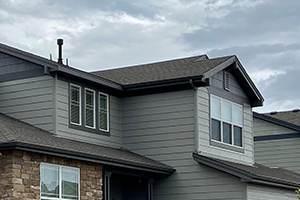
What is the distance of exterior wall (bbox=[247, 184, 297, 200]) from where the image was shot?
20219 millimetres

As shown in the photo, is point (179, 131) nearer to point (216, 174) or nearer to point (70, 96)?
point (216, 174)

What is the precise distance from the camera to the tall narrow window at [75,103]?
2028 centimetres

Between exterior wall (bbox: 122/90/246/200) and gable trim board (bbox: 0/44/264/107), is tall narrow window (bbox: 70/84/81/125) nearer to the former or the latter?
gable trim board (bbox: 0/44/264/107)

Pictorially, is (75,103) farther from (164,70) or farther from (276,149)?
(276,149)

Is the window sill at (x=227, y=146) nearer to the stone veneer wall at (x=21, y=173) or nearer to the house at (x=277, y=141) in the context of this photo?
the stone veneer wall at (x=21, y=173)

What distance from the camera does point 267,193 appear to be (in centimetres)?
2116

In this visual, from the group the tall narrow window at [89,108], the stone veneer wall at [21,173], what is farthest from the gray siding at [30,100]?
the stone veneer wall at [21,173]

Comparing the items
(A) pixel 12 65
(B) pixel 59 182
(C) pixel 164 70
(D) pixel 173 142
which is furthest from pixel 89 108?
(B) pixel 59 182

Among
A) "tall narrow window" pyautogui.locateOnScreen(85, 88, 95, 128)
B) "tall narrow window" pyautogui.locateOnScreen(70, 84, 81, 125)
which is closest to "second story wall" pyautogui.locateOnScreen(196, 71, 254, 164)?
"tall narrow window" pyautogui.locateOnScreen(85, 88, 95, 128)

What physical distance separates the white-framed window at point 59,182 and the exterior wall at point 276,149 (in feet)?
52.7

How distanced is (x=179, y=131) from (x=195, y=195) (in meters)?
2.14

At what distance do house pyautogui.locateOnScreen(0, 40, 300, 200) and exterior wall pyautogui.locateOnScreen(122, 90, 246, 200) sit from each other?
0.11 ft

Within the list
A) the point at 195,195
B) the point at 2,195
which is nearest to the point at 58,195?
the point at 2,195

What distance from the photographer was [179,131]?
21.4m
